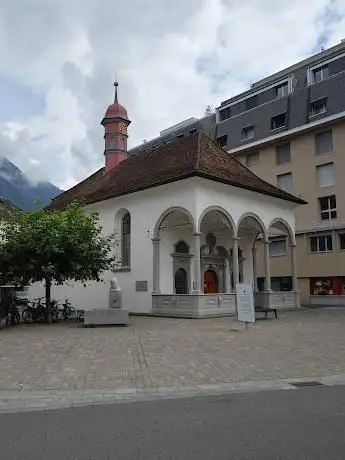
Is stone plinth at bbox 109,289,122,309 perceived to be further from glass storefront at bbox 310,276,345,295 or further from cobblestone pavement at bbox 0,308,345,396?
glass storefront at bbox 310,276,345,295

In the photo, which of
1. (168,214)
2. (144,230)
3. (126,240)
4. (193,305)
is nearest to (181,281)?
(144,230)

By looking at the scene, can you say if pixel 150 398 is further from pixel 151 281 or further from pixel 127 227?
pixel 127 227

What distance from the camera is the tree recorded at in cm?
2052

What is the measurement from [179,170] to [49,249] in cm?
873

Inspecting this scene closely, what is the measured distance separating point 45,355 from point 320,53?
41464 mm

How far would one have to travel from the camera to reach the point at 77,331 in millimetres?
17547

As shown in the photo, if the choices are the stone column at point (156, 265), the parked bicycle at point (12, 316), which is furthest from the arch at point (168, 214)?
the parked bicycle at point (12, 316)

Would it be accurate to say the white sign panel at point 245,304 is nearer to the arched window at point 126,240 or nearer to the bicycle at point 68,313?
the bicycle at point 68,313

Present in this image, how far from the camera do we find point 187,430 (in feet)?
18.0

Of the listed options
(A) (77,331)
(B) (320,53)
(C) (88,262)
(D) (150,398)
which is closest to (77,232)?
(C) (88,262)

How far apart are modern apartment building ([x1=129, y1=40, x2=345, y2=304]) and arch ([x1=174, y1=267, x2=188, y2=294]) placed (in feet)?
47.8

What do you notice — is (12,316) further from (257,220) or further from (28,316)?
(257,220)

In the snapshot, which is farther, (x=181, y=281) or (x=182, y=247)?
(x=182, y=247)

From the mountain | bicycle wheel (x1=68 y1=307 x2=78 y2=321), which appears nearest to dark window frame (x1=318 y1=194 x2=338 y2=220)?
bicycle wheel (x1=68 y1=307 x2=78 y2=321)
